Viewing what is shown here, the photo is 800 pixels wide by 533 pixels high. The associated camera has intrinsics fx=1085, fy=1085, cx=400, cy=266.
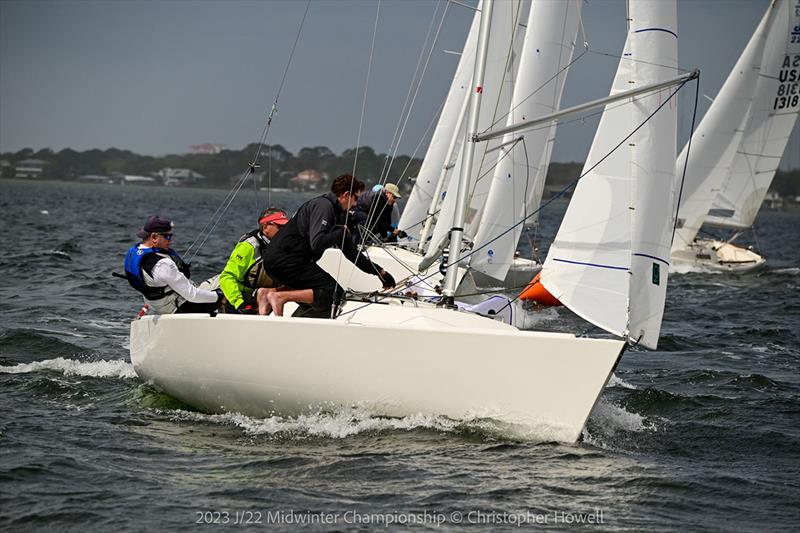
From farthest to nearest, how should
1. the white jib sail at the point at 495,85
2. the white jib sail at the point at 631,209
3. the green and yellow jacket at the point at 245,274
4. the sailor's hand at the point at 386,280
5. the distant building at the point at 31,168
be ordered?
the distant building at the point at 31,168 → the white jib sail at the point at 495,85 → the sailor's hand at the point at 386,280 → the green and yellow jacket at the point at 245,274 → the white jib sail at the point at 631,209

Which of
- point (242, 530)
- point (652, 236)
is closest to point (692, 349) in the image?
point (652, 236)

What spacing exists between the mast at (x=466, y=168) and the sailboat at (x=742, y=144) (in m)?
17.1

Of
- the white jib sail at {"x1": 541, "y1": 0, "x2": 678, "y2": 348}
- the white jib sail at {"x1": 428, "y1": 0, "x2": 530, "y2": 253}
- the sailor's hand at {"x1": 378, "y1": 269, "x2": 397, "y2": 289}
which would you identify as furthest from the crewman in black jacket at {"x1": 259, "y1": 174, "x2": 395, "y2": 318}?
the white jib sail at {"x1": 428, "y1": 0, "x2": 530, "y2": 253}

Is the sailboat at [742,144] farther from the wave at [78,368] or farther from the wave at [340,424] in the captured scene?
the wave at [340,424]

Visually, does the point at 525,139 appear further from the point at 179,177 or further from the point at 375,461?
the point at 179,177

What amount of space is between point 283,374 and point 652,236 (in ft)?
8.41

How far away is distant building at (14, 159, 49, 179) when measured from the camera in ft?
510

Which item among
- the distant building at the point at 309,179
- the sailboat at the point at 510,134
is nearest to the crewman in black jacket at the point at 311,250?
the sailboat at the point at 510,134

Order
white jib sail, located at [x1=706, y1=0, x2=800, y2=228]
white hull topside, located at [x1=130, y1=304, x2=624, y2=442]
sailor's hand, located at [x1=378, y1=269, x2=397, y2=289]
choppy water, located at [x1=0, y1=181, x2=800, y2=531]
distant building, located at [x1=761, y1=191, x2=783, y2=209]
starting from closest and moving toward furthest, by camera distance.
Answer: choppy water, located at [x1=0, y1=181, x2=800, y2=531]
white hull topside, located at [x1=130, y1=304, x2=624, y2=442]
sailor's hand, located at [x1=378, y1=269, x2=397, y2=289]
white jib sail, located at [x1=706, y1=0, x2=800, y2=228]
distant building, located at [x1=761, y1=191, x2=783, y2=209]

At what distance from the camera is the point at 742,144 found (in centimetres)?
2572

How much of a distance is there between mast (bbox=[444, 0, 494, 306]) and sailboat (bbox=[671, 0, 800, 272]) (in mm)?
17090

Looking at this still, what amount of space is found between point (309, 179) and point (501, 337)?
12026cm

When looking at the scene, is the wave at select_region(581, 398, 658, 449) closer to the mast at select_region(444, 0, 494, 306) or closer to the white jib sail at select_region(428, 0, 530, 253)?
the mast at select_region(444, 0, 494, 306)

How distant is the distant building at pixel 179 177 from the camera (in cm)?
15800
